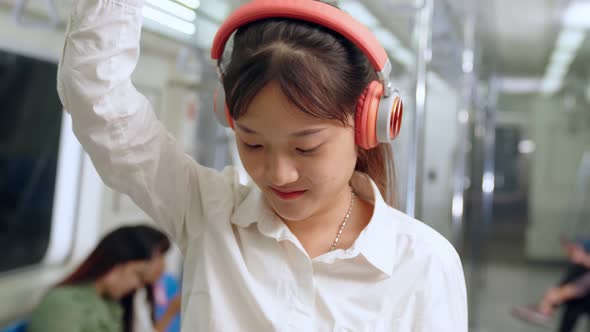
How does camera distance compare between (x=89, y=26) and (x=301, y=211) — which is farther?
(x=301, y=211)

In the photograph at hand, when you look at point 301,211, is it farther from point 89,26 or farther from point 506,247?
point 506,247

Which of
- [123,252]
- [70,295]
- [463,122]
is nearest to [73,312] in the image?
[70,295]

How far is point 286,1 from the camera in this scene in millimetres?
811

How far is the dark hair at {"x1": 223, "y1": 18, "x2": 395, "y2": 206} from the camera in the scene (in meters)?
0.82

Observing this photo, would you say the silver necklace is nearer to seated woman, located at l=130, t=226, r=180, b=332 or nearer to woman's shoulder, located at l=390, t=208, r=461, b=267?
woman's shoulder, located at l=390, t=208, r=461, b=267

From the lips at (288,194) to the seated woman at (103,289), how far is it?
1.96 metres

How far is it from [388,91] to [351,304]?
0.34 meters

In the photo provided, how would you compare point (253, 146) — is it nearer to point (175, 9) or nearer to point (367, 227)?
point (367, 227)

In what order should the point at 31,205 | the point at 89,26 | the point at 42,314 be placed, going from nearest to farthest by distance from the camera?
1. the point at 89,26
2. the point at 42,314
3. the point at 31,205

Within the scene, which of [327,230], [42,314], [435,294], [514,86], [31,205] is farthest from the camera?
[514,86]

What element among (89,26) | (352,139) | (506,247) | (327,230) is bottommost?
(506,247)

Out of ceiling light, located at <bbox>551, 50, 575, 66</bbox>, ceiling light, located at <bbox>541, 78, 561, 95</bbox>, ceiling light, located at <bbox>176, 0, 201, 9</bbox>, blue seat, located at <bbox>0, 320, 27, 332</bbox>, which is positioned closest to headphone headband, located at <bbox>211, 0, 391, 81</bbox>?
ceiling light, located at <bbox>176, 0, 201, 9</bbox>

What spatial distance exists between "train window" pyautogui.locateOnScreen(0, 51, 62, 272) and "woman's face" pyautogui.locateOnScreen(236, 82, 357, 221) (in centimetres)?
219

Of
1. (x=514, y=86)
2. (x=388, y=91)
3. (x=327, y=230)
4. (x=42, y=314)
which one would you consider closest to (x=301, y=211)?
(x=327, y=230)
